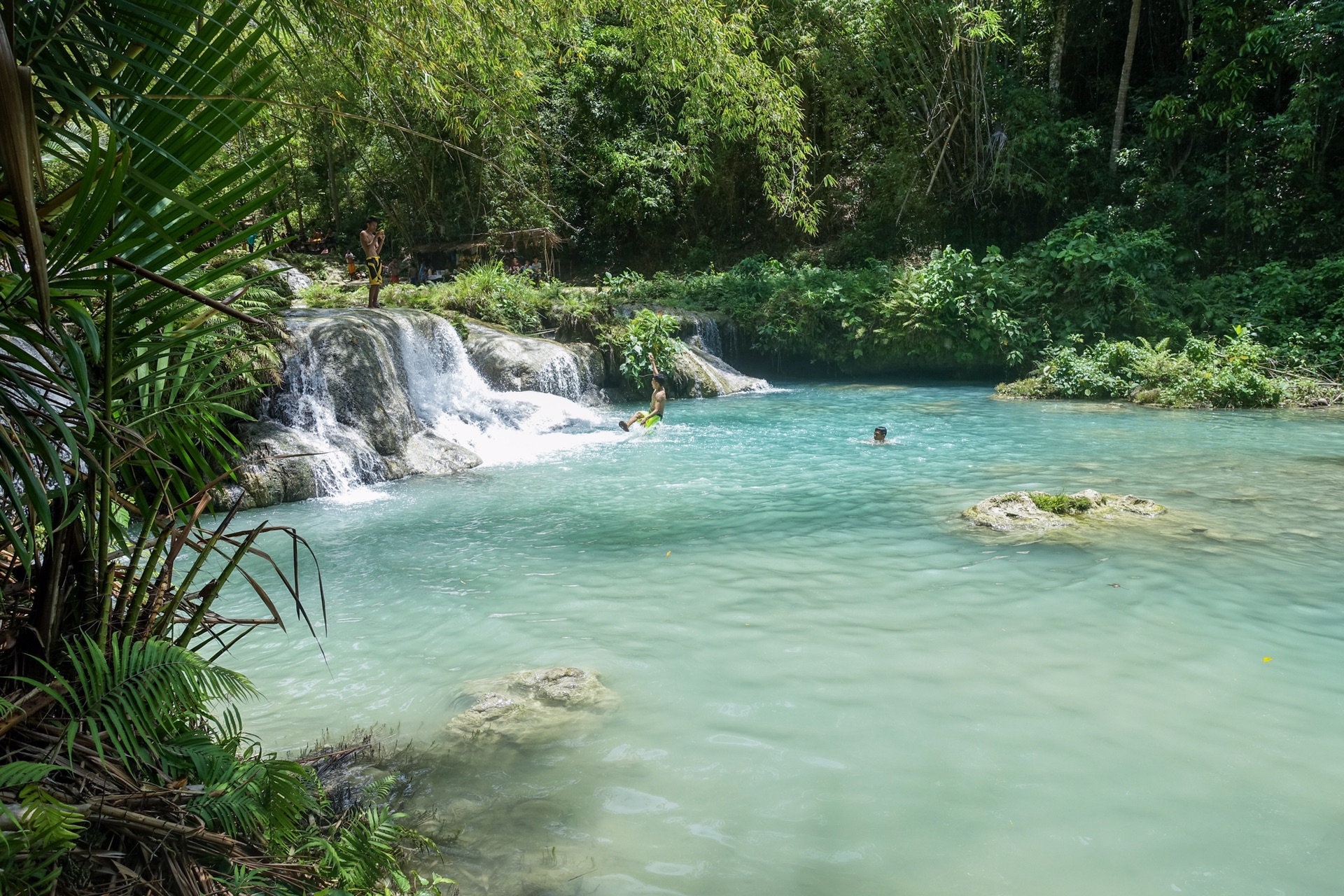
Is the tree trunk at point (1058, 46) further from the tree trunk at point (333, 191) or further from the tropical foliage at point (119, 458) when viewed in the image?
the tropical foliage at point (119, 458)

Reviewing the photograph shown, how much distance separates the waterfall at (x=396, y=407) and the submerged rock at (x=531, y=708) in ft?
20.0

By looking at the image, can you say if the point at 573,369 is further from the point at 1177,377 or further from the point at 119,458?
the point at 119,458

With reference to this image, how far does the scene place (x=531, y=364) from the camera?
50.8 feet

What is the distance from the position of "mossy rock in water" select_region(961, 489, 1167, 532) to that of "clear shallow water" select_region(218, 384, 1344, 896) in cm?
33

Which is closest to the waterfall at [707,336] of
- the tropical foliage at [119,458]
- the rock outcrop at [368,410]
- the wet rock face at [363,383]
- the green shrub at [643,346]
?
the green shrub at [643,346]

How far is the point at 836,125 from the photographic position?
23.5 meters

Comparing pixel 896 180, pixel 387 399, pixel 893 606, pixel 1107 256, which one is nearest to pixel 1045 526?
pixel 893 606

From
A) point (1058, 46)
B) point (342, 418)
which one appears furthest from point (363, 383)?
point (1058, 46)

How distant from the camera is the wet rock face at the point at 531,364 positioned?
15.3m

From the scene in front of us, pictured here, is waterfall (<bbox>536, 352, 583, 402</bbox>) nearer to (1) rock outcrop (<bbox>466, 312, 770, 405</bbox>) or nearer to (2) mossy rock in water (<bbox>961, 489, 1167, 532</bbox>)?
(1) rock outcrop (<bbox>466, 312, 770, 405</bbox>)

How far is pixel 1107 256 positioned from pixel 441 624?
16.8 metres

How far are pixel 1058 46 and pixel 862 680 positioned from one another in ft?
71.1

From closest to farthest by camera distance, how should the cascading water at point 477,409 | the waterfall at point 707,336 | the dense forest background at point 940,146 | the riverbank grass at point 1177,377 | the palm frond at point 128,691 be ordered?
1. the palm frond at point 128,691
2. the cascading water at point 477,409
3. the riverbank grass at point 1177,377
4. the dense forest background at point 940,146
5. the waterfall at point 707,336

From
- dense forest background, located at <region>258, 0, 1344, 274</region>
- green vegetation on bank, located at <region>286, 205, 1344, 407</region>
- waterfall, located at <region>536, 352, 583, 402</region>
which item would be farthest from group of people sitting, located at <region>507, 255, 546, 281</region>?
waterfall, located at <region>536, 352, 583, 402</region>
